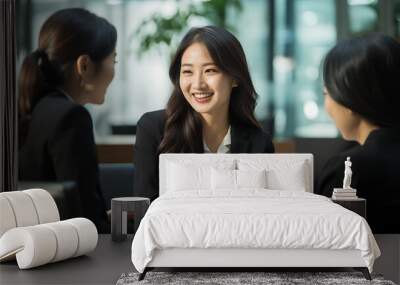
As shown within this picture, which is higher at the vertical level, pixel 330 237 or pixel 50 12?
pixel 50 12

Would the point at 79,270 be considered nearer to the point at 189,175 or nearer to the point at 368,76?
the point at 189,175

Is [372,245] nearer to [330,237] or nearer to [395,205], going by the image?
[330,237]

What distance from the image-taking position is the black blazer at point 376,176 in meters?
7.35

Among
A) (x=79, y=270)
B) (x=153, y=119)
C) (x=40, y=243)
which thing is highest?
(x=153, y=119)

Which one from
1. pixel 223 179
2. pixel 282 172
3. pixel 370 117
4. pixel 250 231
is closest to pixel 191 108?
pixel 223 179

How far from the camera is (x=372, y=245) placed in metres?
5.26

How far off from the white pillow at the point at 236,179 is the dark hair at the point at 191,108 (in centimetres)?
65

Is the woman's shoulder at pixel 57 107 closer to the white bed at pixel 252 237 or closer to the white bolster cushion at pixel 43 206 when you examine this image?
the white bolster cushion at pixel 43 206

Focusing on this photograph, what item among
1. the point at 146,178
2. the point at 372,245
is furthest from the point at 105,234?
the point at 372,245

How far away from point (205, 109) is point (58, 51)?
1546mm

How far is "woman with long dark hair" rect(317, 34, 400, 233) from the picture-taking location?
A: 7.36 meters

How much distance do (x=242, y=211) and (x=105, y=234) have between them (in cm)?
259

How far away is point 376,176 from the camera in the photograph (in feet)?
24.2

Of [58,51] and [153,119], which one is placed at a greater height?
[58,51]
